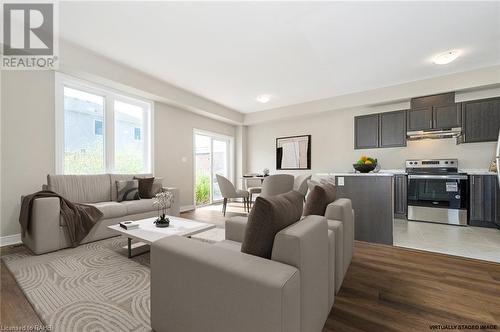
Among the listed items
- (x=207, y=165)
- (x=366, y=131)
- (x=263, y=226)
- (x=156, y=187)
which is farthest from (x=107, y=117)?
(x=366, y=131)

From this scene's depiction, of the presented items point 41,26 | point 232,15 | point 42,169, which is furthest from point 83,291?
point 41,26

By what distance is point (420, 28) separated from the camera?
2.57 m

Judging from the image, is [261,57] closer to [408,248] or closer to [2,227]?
[408,248]

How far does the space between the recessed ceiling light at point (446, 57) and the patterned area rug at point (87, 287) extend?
475 cm

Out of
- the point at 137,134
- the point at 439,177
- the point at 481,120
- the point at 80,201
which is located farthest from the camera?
the point at 137,134

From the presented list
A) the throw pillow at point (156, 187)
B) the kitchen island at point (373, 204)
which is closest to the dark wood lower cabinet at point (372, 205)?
the kitchen island at point (373, 204)

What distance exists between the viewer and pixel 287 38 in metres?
2.79

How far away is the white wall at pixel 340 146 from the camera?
3941mm

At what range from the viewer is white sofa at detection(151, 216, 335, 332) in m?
0.79

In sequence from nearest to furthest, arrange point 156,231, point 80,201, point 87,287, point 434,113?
point 87,287
point 156,231
point 80,201
point 434,113

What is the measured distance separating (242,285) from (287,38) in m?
2.95

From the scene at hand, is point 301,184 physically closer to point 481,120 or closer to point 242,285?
point 481,120

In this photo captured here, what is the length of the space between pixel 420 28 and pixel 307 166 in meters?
3.63

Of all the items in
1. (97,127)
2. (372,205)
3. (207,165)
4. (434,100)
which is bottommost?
(372,205)
